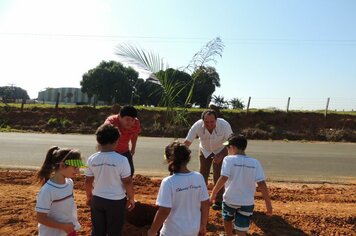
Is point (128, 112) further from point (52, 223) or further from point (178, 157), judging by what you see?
point (52, 223)

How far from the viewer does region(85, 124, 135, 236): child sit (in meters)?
4.18

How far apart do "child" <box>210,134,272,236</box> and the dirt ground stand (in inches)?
39.4

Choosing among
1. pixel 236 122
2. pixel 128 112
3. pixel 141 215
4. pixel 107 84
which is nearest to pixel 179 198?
pixel 128 112

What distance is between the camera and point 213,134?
22.1 ft

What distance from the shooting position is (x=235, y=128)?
2894 centimetres

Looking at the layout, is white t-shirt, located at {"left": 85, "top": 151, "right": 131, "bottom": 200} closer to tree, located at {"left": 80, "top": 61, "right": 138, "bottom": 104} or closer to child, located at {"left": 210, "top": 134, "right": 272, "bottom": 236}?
child, located at {"left": 210, "top": 134, "right": 272, "bottom": 236}

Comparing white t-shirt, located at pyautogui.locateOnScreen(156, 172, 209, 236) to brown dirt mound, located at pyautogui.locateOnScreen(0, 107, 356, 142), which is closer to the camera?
white t-shirt, located at pyautogui.locateOnScreen(156, 172, 209, 236)

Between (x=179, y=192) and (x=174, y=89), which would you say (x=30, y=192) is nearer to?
(x=174, y=89)

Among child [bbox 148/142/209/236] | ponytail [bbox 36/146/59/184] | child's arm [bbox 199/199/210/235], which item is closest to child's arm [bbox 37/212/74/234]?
ponytail [bbox 36/146/59/184]

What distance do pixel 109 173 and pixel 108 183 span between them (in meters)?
0.11

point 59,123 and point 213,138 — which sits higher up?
point 213,138

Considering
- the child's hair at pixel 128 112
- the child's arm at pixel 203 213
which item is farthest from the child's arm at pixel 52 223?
the child's hair at pixel 128 112

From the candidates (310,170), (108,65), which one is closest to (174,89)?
(310,170)

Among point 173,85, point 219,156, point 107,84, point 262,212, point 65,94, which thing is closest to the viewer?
point 262,212
